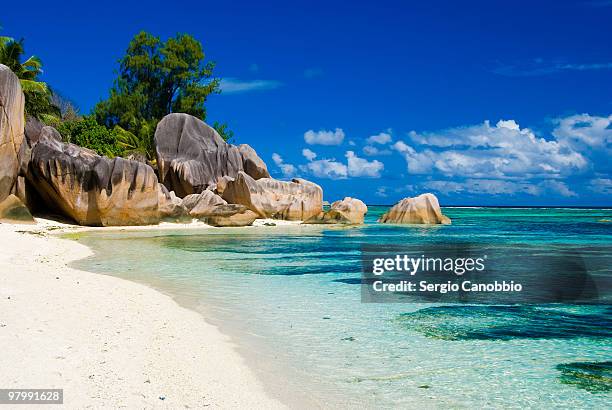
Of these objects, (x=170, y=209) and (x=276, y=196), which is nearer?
(x=170, y=209)

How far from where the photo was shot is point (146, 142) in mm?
41062

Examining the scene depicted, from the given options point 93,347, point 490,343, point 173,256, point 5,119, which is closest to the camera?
point 93,347

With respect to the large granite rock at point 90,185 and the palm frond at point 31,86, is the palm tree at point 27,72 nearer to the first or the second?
the palm frond at point 31,86

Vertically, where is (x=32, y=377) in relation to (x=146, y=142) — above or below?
below

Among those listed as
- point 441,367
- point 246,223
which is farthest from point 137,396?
point 246,223

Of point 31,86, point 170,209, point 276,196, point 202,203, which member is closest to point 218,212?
point 202,203

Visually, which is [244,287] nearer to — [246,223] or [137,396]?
[137,396]

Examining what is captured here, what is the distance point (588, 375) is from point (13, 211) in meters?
21.0

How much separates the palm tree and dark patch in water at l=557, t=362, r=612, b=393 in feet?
91.2

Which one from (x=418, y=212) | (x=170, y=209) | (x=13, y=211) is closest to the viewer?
(x=13, y=211)

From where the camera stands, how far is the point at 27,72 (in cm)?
2988

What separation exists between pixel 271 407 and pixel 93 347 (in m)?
1.93

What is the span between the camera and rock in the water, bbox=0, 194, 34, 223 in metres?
20.7

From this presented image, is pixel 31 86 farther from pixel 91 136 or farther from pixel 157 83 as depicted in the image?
pixel 157 83
